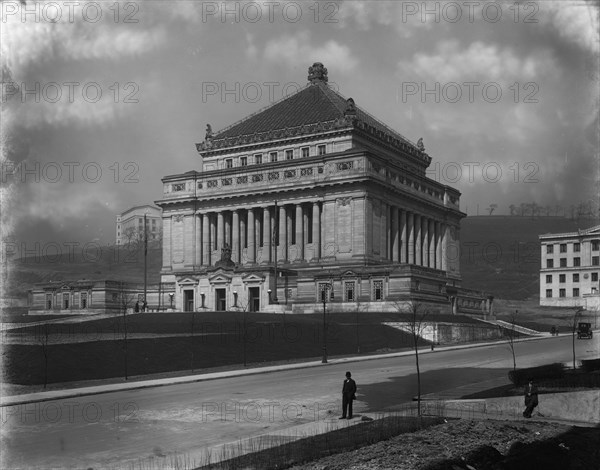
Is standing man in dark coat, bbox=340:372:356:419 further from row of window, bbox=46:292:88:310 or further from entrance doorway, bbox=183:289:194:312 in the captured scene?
row of window, bbox=46:292:88:310

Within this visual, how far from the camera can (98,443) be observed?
86.1 ft

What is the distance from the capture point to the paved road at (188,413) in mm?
24672

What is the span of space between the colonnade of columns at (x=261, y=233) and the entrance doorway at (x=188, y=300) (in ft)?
45.6

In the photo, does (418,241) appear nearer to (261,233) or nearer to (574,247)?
(261,233)

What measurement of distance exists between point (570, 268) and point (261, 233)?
247ft

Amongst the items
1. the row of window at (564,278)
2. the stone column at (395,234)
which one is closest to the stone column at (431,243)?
the stone column at (395,234)

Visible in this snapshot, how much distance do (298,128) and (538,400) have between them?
331 ft

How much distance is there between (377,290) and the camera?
99312 mm

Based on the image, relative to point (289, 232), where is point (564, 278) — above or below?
below

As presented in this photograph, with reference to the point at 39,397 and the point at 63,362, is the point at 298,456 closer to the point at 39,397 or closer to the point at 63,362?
the point at 39,397

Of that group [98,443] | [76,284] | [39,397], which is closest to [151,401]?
[39,397]

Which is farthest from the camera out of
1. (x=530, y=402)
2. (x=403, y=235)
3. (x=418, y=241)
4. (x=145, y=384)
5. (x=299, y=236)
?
(x=418, y=241)


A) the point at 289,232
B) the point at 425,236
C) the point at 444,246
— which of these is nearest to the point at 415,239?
the point at 425,236

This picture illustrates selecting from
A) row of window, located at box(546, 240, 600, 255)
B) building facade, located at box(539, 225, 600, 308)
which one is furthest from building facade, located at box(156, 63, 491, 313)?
row of window, located at box(546, 240, 600, 255)
